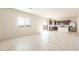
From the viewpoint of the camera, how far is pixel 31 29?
346 cm

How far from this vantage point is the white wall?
133 inches

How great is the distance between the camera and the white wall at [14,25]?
338 centimetres

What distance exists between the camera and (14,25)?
4.05m

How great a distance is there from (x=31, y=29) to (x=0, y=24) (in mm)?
1887

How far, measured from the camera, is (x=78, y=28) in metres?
3.23

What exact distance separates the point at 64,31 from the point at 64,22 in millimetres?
243
